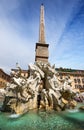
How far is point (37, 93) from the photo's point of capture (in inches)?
480

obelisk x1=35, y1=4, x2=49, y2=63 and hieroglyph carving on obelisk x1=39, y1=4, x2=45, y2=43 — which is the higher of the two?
hieroglyph carving on obelisk x1=39, y1=4, x2=45, y2=43

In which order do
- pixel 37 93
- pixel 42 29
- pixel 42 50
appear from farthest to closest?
pixel 42 29, pixel 42 50, pixel 37 93

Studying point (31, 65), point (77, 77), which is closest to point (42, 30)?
point (31, 65)

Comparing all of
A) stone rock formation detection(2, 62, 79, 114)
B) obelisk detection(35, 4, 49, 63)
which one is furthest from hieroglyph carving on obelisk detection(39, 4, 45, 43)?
stone rock formation detection(2, 62, 79, 114)

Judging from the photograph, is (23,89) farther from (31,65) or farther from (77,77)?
(77,77)

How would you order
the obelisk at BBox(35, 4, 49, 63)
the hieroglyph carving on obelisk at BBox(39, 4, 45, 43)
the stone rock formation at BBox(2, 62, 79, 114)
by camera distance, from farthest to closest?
the hieroglyph carving on obelisk at BBox(39, 4, 45, 43), the obelisk at BBox(35, 4, 49, 63), the stone rock formation at BBox(2, 62, 79, 114)

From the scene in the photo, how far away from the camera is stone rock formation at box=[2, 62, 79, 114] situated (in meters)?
10.2

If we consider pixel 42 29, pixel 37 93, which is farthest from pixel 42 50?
pixel 37 93

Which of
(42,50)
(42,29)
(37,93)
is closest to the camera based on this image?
(37,93)

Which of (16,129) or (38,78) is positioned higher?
(38,78)

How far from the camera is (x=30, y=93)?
11070mm

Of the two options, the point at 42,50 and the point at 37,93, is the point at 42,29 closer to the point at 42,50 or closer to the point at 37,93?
the point at 42,50

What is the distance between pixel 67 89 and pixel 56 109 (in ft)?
6.52

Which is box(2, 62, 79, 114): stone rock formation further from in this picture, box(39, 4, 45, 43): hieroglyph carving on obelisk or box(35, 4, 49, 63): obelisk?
box(39, 4, 45, 43): hieroglyph carving on obelisk
